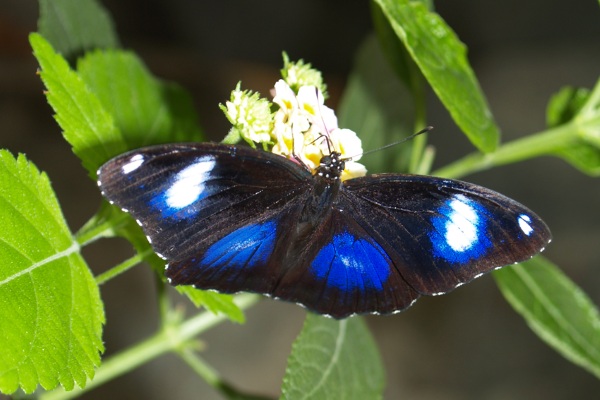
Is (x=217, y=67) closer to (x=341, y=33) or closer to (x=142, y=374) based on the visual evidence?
(x=341, y=33)

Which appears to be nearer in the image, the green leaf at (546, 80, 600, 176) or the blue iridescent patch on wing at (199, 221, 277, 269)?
the blue iridescent patch on wing at (199, 221, 277, 269)

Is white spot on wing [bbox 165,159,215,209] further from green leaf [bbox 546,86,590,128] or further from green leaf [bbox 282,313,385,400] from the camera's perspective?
green leaf [bbox 546,86,590,128]

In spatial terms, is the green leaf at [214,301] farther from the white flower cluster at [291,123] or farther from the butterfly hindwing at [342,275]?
the white flower cluster at [291,123]

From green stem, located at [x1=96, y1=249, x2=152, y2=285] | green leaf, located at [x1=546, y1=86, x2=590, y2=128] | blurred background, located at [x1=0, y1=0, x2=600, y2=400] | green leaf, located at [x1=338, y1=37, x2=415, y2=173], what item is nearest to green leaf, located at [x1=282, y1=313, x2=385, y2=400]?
green stem, located at [x1=96, y1=249, x2=152, y2=285]

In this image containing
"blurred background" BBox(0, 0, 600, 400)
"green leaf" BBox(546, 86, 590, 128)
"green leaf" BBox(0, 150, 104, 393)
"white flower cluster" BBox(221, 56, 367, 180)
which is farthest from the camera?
"blurred background" BBox(0, 0, 600, 400)

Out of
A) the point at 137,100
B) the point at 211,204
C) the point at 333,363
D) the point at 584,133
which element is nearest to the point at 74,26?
the point at 137,100

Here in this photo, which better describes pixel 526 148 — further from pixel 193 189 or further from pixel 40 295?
pixel 40 295

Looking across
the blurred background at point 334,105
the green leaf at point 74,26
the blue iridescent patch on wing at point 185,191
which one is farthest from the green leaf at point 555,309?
the blurred background at point 334,105

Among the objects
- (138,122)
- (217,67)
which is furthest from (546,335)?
(217,67)
